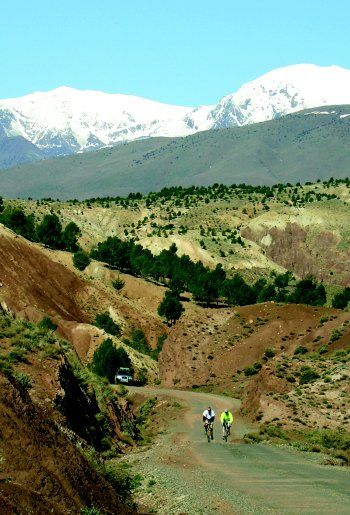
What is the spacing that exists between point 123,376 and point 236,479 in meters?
52.5

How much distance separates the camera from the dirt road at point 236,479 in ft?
80.1

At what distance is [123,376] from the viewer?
81750 mm

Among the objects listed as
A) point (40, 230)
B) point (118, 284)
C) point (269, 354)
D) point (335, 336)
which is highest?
point (40, 230)

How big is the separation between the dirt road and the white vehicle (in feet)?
117

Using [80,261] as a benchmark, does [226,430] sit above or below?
below

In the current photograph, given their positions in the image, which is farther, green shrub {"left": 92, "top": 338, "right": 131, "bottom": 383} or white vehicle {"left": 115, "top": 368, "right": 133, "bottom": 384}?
green shrub {"left": 92, "top": 338, "right": 131, "bottom": 383}

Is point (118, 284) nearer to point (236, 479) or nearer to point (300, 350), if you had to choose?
point (300, 350)

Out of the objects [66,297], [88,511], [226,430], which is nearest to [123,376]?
[66,297]

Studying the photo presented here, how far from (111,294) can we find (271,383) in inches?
2510

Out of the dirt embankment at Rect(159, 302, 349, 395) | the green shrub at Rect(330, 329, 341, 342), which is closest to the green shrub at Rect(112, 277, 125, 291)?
the dirt embankment at Rect(159, 302, 349, 395)

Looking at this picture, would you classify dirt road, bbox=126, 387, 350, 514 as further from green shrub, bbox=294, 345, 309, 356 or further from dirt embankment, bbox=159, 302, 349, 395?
dirt embankment, bbox=159, 302, 349, 395

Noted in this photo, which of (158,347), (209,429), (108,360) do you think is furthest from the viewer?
(158,347)

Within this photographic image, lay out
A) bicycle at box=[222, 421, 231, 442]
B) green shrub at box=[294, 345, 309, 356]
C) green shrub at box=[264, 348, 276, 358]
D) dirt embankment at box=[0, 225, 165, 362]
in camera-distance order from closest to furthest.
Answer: bicycle at box=[222, 421, 231, 442] → green shrub at box=[294, 345, 309, 356] → green shrub at box=[264, 348, 276, 358] → dirt embankment at box=[0, 225, 165, 362]

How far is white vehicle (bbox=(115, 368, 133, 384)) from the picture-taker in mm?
81438
